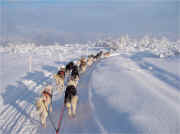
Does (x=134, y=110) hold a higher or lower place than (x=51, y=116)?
higher

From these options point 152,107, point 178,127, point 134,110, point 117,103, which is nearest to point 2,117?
point 117,103

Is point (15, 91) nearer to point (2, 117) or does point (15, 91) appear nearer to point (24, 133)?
point (2, 117)

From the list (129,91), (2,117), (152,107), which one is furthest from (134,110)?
(2,117)

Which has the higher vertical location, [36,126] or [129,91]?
[129,91]

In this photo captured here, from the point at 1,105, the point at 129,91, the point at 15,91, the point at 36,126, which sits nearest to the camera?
the point at 36,126

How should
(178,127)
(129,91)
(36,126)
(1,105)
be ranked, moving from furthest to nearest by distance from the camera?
(1,105) < (129,91) < (36,126) < (178,127)

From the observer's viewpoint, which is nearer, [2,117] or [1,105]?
[2,117]

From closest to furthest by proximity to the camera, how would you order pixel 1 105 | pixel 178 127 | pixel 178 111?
pixel 178 127
pixel 178 111
pixel 1 105

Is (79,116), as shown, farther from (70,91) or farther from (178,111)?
(178,111)

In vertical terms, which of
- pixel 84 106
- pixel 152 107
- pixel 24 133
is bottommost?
pixel 24 133

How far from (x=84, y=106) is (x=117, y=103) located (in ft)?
3.48

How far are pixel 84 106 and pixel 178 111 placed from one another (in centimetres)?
244

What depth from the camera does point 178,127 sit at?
2906 millimetres

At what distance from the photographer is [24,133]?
3879 millimetres
